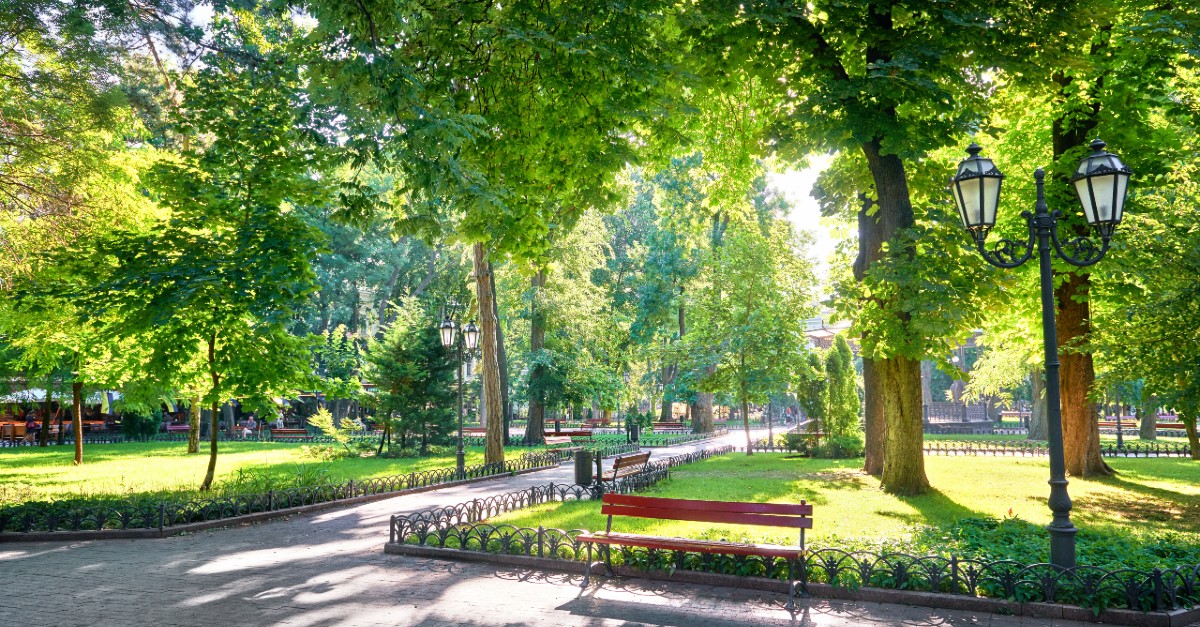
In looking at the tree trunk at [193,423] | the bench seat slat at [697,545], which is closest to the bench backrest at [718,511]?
the bench seat slat at [697,545]

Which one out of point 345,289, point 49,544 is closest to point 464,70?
point 49,544

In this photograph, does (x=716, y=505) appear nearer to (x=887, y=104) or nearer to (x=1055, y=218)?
(x=1055, y=218)

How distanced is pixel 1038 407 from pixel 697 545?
A: 29.3m

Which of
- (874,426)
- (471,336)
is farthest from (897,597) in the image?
(471,336)

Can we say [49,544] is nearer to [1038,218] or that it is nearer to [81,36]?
[81,36]

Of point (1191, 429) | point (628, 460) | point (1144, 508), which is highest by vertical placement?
point (1191, 429)

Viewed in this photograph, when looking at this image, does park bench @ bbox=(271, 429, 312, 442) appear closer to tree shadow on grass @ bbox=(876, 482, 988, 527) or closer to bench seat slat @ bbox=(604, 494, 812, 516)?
tree shadow on grass @ bbox=(876, 482, 988, 527)

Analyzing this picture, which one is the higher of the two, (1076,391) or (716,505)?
(1076,391)

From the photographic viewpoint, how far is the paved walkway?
6.24m

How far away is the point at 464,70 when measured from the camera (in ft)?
33.8

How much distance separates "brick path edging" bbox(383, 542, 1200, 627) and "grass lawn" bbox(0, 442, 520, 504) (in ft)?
25.4

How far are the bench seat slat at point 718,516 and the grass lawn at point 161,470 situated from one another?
883cm

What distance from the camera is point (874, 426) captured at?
54.6ft

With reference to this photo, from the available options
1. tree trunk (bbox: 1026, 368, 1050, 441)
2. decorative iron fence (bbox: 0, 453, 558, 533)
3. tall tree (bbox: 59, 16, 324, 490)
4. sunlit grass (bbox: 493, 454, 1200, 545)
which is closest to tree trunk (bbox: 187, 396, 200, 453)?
tall tree (bbox: 59, 16, 324, 490)
